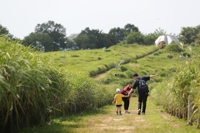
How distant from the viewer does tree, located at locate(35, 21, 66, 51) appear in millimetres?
90938

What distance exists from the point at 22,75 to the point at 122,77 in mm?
49542

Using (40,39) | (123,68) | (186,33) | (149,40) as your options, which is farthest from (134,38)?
(123,68)

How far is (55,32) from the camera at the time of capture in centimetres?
9162

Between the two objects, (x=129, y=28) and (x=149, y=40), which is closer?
(x=149, y=40)

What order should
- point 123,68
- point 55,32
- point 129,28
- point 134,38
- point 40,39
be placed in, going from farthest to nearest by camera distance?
1. point 129,28
2. point 134,38
3. point 55,32
4. point 40,39
5. point 123,68

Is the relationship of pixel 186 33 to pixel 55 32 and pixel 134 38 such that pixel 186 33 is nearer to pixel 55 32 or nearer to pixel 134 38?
pixel 134 38

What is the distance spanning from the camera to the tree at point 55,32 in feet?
298

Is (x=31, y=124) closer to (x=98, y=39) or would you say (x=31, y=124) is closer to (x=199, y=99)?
(x=199, y=99)

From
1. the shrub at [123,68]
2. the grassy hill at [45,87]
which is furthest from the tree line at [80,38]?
the grassy hill at [45,87]

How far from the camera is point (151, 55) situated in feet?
264

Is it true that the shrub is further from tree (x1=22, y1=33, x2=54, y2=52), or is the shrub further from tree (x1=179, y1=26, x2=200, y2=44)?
tree (x1=179, y1=26, x2=200, y2=44)

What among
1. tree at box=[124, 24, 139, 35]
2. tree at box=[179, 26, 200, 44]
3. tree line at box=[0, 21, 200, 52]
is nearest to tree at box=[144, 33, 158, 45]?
tree line at box=[0, 21, 200, 52]

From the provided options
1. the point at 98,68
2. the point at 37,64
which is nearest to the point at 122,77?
the point at 98,68

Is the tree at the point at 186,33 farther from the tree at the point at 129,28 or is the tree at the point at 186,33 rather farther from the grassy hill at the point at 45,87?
the grassy hill at the point at 45,87
